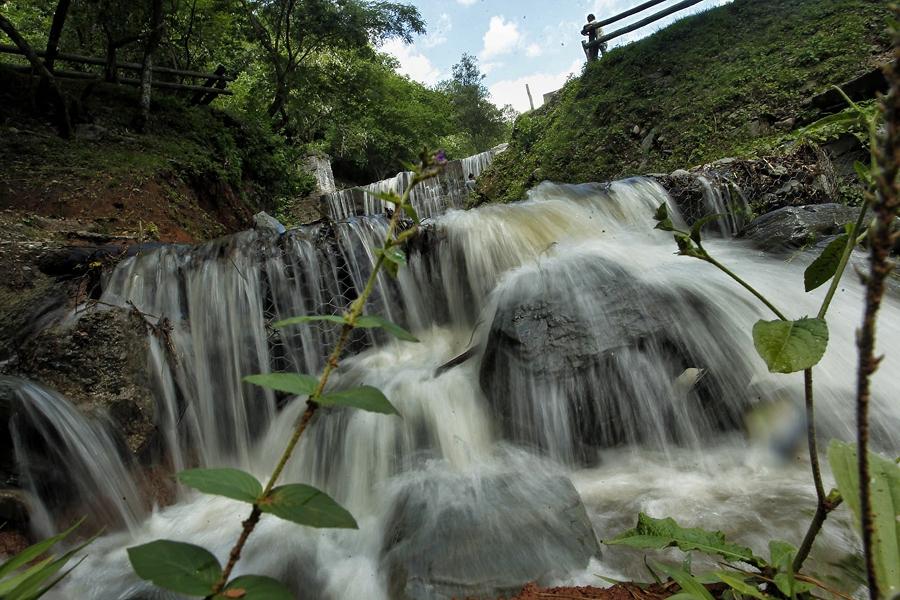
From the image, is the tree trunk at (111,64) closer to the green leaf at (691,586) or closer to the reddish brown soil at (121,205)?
the reddish brown soil at (121,205)

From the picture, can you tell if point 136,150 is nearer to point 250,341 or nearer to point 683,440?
point 250,341

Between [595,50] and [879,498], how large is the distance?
13.7 m

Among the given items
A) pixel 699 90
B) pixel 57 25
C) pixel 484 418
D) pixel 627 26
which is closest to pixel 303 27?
pixel 57 25

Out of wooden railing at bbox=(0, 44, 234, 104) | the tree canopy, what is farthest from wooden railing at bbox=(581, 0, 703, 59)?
wooden railing at bbox=(0, 44, 234, 104)

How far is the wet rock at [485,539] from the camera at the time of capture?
1.75 m

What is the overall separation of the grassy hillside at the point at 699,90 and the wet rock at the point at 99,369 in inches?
312

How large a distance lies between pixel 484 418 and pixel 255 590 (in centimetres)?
260

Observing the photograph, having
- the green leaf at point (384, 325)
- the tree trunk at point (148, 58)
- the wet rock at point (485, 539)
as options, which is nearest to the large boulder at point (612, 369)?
the wet rock at point (485, 539)

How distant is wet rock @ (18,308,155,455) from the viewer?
3.19 metres

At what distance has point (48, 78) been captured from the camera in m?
6.89

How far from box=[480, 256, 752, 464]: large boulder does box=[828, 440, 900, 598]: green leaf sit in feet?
6.69

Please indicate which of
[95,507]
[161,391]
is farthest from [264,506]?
[161,391]

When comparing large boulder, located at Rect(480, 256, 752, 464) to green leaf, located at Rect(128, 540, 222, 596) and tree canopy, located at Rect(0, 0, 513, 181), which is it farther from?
tree canopy, located at Rect(0, 0, 513, 181)

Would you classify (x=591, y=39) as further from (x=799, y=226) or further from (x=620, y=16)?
(x=799, y=226)
